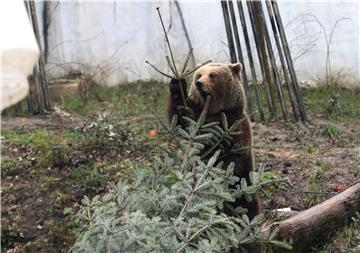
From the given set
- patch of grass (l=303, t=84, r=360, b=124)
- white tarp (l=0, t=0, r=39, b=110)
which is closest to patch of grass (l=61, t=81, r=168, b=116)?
patch of grass (l=303, t=84, r=360, b=124)

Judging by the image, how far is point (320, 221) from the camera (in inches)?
162

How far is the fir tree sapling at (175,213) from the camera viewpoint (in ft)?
8.50

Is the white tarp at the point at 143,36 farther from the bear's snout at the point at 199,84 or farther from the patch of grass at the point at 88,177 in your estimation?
the bear's snout at the point at 199,84

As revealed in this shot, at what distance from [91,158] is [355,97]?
4.07m

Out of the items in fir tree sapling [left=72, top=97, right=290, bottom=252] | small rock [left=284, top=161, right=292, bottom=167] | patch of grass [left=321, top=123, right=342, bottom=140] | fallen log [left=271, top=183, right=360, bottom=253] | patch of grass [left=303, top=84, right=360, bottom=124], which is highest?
fir tree sapling [left=72, top=97, right=290, bottom=252]

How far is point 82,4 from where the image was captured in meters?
9.31

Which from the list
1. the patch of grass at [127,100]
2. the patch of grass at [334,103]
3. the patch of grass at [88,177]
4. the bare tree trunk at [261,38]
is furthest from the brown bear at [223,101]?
the patch of grass at [127,100]

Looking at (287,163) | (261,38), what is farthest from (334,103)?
(287,163)

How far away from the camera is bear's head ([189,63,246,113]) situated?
397 cm

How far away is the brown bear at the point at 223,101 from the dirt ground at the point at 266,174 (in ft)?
2.71

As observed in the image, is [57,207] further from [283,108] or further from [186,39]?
[186,39]

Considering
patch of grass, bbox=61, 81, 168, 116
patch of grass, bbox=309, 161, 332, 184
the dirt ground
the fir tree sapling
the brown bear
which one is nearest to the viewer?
the fir tree sapling

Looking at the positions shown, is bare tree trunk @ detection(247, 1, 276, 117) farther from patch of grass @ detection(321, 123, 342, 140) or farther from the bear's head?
the bear's head

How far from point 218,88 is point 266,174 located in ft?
4.20
